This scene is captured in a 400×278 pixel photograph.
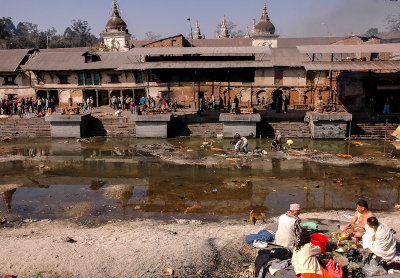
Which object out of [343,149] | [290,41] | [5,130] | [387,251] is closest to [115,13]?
[290,41]

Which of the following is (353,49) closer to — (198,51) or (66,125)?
(198,51)

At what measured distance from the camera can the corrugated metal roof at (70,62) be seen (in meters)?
36.9

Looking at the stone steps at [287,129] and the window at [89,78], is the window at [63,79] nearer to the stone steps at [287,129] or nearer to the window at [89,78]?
the window at [89,78]

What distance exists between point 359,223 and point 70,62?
35.2 metres

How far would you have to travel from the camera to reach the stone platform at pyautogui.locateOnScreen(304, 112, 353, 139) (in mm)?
23484

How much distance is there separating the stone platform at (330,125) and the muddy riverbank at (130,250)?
1374cm

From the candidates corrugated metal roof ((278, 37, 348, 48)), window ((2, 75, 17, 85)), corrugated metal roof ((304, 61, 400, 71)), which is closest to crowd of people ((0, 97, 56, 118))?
window ((2, 75, 17, 85))

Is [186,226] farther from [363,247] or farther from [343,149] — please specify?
[343,149]

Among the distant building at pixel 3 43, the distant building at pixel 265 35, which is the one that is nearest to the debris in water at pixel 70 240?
the distant building at pixel 265 35

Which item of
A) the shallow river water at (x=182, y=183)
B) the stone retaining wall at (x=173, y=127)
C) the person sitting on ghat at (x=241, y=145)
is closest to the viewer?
the shallow river water at (x=182, y=183)

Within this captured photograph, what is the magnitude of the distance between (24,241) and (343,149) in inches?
689

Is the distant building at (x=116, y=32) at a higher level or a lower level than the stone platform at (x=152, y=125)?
higher

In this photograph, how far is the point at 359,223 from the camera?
337 inches

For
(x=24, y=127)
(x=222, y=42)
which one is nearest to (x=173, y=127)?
(x=24, y=127)
